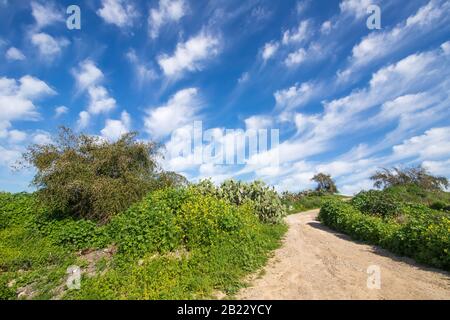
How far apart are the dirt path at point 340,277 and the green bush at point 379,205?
7.47 metres

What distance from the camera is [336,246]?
12023mm

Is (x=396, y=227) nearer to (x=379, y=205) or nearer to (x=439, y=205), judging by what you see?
(x=379, y=205)

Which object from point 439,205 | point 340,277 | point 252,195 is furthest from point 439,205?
point 340,277

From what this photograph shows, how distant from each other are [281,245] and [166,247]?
498cm

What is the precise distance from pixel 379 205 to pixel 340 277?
12.4m

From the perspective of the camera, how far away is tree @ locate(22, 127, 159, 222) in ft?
48.9

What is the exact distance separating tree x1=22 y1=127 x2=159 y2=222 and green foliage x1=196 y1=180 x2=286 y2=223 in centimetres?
368

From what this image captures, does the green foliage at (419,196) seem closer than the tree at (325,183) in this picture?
Yes

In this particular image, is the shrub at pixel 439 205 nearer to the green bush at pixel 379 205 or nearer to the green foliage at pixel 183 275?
the green bush at pixel 379 205

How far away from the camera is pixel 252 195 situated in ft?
52.6

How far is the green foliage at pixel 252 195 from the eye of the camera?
15.3m

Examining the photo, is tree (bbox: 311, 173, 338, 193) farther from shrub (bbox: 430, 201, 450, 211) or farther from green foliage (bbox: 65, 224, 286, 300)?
green foliage (bbox: 65, 224, 286, 300)

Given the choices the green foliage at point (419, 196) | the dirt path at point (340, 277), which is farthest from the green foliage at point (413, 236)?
the green foliage at point (419, 196)
